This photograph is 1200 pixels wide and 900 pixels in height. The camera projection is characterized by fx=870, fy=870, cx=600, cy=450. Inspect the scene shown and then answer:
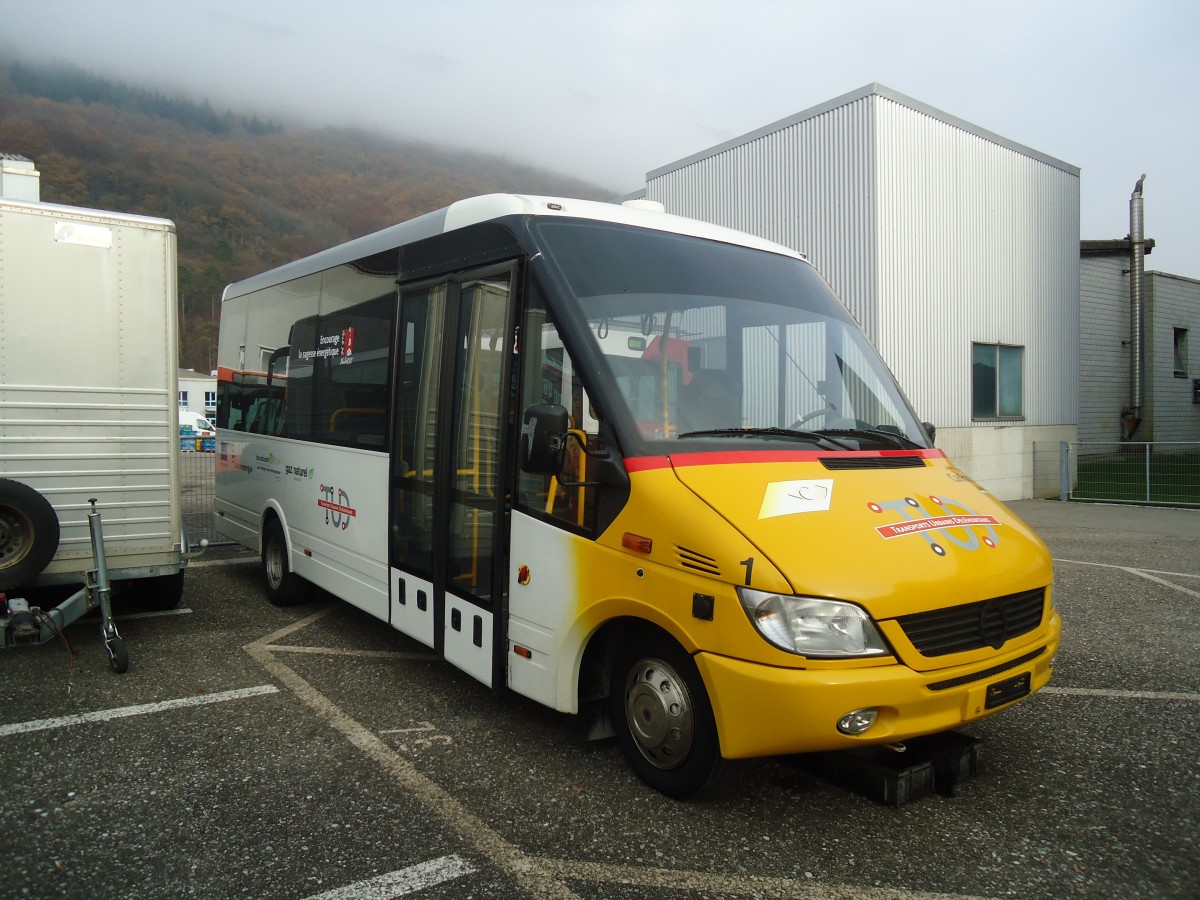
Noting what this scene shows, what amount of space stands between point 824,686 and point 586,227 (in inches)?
99.3

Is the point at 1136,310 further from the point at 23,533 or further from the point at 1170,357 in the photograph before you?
the point at 23,533

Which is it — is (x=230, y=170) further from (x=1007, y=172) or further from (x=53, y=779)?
(x=53, y=779)

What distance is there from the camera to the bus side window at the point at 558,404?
3.96 metres

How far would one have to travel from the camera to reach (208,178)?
145 metres

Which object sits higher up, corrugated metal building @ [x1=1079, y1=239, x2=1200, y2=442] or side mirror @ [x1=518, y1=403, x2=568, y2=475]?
corrugated metal building @ [x1=1079, y1=239, x2=1200, y2=442]

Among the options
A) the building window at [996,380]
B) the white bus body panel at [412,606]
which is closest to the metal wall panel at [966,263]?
the building window at [996,380]

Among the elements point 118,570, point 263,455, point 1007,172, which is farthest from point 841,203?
point 118,570

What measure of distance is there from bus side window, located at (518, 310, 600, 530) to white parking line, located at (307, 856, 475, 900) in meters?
1.47

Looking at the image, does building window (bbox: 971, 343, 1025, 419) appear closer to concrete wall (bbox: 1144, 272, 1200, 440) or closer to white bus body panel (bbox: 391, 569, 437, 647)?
concrete wall (bbox: 1144, 272, 1200, 440)

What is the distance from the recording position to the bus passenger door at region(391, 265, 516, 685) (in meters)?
4.54

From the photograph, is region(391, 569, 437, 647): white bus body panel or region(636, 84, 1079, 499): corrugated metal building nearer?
region(391, 569, 437, 647): white bus body panel

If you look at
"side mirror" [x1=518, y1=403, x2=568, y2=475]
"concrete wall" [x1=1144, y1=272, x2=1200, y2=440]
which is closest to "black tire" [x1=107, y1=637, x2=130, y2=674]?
"side mirror" [x1=518, y1=403, x2=568, y2=475]

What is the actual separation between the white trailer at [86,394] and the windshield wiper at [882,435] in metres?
4.91

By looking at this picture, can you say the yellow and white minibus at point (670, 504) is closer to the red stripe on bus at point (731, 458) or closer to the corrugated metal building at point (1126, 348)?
the red stripe on bus at point (731, 458)
